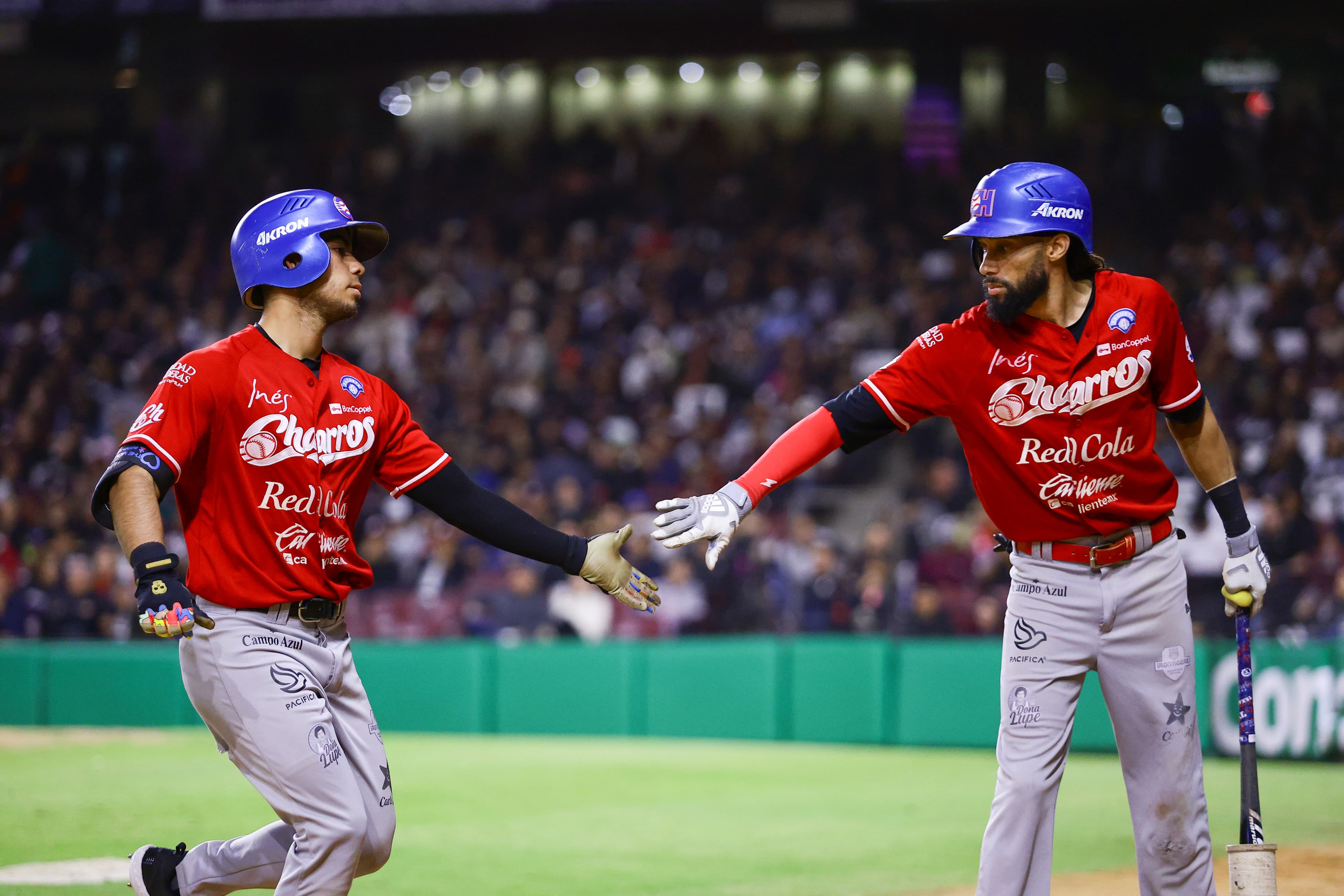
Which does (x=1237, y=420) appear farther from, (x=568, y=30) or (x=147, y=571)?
(x=147, y=571)

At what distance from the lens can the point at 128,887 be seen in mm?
6715

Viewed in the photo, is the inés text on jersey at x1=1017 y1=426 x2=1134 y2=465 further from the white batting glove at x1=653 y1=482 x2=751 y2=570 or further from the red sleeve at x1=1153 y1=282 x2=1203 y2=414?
the white batting glove at x1=653 y1=482 x2=751 y2=570

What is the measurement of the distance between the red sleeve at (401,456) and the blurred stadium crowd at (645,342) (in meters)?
9.45

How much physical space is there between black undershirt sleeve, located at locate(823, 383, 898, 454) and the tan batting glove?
0.83m

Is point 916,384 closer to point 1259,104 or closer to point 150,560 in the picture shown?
point 150,560

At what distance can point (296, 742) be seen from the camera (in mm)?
4441

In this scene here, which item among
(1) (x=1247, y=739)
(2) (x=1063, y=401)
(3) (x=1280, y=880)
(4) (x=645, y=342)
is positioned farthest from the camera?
(4) (x=645, y=342)

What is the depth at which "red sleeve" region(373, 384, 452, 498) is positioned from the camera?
514 cm

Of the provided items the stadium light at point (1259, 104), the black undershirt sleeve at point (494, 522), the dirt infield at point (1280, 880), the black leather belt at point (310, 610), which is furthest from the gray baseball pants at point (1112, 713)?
the stadium light at point (1259, 104)

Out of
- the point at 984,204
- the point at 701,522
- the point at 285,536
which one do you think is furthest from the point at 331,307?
the point at 984,204

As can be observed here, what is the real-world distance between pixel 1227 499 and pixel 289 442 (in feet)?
10.6

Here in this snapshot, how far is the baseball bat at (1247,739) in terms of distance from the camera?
4891 mm

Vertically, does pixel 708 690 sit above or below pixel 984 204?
below

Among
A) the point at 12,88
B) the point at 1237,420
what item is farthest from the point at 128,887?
the point at 12,88
